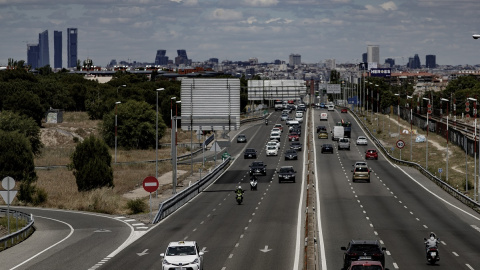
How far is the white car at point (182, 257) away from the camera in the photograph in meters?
28.2

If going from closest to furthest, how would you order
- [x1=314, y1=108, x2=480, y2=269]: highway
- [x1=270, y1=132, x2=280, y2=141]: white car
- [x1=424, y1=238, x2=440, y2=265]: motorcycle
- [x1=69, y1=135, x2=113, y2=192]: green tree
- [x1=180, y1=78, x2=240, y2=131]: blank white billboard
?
1. [x1=424, y1=238, x2=440, y2=265]: motorcycle
2. [x1=314, y1=108, x2=480, y2=269]: highway
3. [x1=69, y1=135, x2=113, y2=192]: green tree
4. [x1=180, y1=78, x2=240, y2=131]: blank white billboard
5. [x1=270, y1=132, x2=280, y2=141]: white car

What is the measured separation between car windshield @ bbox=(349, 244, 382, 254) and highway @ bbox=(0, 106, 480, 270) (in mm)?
2291

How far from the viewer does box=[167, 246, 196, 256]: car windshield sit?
95.2 feet

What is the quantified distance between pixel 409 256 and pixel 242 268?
717 centimetres

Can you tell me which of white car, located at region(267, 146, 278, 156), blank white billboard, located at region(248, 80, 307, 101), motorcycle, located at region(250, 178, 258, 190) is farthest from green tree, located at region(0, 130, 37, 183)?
blank white billboard, located at region(248, 80, 307, 101)

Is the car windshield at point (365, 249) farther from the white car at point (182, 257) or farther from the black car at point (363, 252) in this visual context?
the white car at point (182, 257)

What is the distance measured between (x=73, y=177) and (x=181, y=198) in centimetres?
2812

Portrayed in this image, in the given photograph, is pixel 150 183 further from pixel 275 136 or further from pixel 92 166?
pixel 275 136

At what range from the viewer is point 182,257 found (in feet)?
93.9

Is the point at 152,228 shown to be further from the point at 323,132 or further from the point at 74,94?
the point at 74,94

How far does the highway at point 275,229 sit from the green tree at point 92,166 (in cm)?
729

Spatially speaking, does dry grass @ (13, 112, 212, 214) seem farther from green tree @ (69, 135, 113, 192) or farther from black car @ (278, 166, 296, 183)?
black car @ (278, 166, 296, 183)

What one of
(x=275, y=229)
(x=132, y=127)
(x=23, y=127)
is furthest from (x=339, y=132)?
(x=275, y=229)

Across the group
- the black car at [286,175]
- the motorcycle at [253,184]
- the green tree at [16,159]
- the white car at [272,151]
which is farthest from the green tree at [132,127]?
the motorcycle at [253,184]
